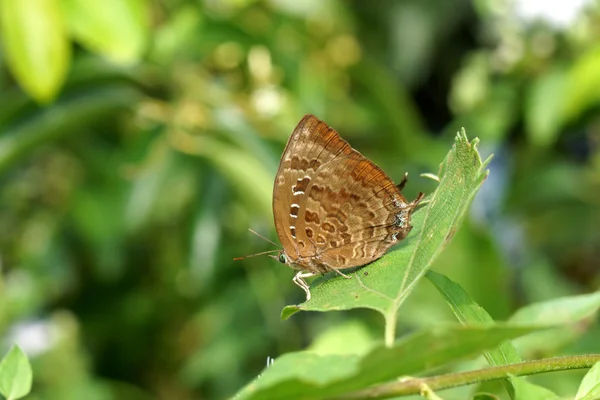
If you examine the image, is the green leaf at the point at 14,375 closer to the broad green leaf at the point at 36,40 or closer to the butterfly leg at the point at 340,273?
the butterfly leg at the point at 340,273

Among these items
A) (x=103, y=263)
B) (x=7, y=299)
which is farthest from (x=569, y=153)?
(x=7, y=299)

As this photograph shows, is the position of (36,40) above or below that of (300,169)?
above

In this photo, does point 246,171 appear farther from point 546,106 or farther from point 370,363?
point 370,363

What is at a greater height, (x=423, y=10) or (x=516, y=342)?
(x=423, y=10)

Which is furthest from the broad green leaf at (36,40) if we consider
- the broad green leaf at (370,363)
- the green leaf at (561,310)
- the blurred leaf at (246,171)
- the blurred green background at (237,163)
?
the broad green leaf at (370,363)

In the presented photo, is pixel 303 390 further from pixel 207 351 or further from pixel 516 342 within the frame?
pixel 207 351

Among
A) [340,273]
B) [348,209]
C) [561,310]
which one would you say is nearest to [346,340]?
[348,209]

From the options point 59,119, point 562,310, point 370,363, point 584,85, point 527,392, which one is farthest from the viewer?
point 584,85
